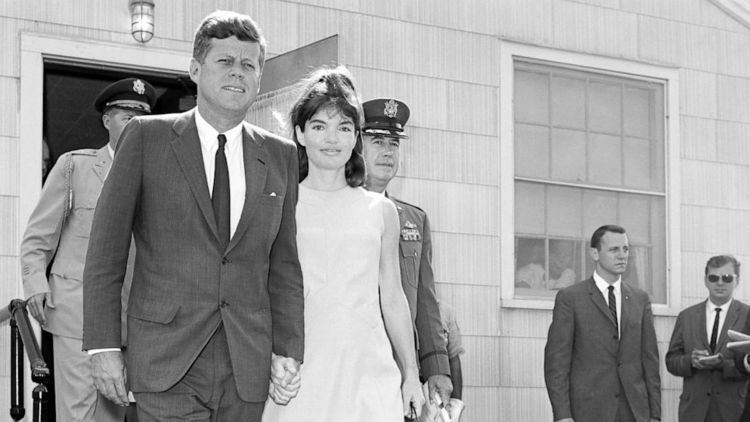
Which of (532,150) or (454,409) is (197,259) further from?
(532,150)

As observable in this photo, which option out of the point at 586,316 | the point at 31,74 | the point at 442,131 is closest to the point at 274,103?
the point at 31,74

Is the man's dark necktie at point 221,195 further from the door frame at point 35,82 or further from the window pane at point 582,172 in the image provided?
the window pane at point 582,172

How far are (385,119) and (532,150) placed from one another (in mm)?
3479

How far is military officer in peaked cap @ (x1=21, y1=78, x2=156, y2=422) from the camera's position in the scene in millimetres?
5500

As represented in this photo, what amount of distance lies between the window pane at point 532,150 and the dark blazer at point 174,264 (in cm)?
540

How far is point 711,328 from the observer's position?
343 inches

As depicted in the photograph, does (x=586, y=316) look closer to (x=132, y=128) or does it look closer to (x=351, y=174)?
(x=351, y=174)

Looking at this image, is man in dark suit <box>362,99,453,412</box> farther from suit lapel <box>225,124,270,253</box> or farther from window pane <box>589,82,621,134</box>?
window pane <box>589,82,621,134</box>

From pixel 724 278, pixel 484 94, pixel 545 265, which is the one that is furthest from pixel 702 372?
pixel 484 94

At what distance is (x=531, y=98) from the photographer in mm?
8773

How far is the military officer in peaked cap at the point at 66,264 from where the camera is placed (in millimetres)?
5500

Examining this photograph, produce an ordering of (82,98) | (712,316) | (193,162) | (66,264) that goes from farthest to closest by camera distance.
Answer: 1. (82,98)
2. (712,316)
3. (66,264)
4. (193,162)

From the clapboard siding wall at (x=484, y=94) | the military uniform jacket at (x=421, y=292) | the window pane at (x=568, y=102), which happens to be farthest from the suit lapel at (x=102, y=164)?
the window pane at (x=568, y=102)

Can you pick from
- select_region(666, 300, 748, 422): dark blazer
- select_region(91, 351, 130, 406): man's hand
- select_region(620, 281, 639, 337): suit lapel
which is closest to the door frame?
select_region(620, 281, 639, 337): suit lapel
